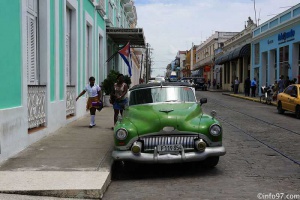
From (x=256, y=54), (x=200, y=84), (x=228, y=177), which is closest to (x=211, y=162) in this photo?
(x=228, y=177)

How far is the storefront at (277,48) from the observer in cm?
2562

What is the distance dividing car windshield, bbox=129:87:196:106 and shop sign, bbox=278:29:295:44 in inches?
769

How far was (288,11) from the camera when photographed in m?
26.8

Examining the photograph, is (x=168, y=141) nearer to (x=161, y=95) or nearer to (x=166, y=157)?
(x=166, y=157)

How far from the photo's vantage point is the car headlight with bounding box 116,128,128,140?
6875mm

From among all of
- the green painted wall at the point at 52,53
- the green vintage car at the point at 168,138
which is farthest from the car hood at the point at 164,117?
the green painted wall at the point at 52,53

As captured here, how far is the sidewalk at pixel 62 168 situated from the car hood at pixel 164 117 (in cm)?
97

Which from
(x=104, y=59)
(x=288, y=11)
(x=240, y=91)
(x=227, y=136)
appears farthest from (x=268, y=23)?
(x=227, y=136)

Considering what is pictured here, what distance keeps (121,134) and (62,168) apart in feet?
3.94

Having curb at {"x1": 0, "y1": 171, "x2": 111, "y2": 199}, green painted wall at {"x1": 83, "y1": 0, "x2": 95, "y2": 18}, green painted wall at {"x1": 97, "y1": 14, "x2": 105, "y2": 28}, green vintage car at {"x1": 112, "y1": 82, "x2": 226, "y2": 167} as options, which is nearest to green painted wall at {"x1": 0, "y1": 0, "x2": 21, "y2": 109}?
curb at {"x1": 0, "y1": 171, "x2": 111, "y2": 199}

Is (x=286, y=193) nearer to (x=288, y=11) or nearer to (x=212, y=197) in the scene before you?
(x=212, y=197)

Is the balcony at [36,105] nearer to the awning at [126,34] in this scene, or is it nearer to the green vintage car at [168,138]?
the green vintage car at [168,138]

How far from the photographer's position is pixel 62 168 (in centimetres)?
692

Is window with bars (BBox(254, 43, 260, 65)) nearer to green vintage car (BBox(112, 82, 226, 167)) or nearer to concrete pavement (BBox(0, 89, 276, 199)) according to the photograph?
concrete pavement (BBox(0, 89, 276, 199))
